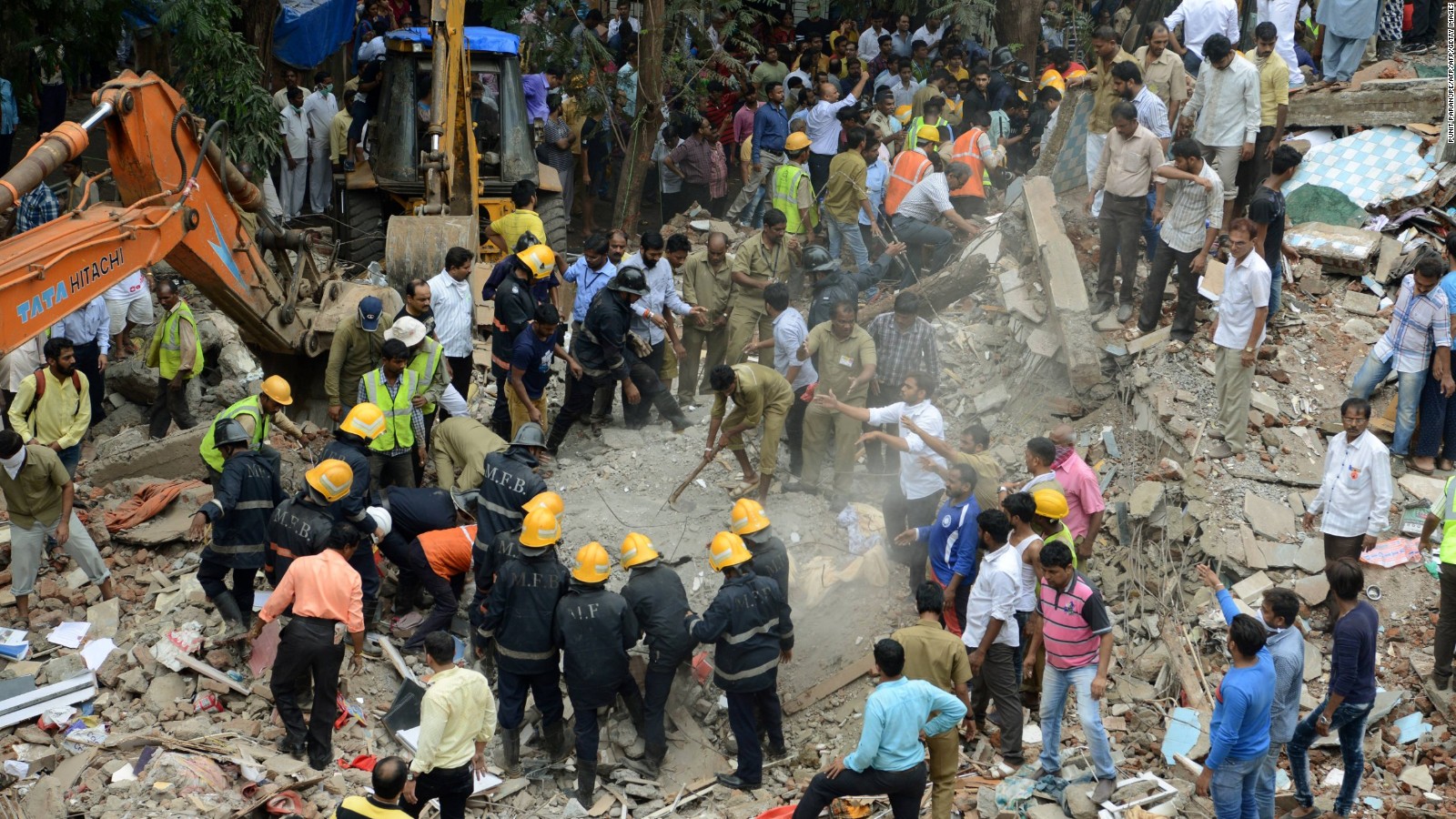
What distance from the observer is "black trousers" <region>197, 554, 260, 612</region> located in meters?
8.74

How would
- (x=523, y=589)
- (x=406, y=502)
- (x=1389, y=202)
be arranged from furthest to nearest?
(x=1389, y=202)
(x=406, y=502)
(x=523, y=589)

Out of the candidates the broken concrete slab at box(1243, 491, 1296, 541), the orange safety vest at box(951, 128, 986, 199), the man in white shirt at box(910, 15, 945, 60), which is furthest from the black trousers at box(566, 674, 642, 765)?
the man in white shirt at box(910, 15, 945, 60)

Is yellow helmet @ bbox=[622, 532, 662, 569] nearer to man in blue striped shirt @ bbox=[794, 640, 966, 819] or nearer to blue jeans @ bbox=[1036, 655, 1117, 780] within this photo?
man in blue striped shirt @ bbox=[794, 640, 966, 819]

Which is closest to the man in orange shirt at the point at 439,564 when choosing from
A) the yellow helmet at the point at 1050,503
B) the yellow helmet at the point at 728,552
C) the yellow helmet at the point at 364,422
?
the yellow helmet at the point at 364,422

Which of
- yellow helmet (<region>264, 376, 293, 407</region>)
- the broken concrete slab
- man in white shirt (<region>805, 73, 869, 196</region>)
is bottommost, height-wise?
the broken concrete slab

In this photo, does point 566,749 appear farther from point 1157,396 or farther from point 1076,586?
point 1157,396

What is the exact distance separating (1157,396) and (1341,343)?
1770 mm

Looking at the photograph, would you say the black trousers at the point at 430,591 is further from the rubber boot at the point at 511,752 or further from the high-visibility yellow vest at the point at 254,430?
the high-visibility yellow vest at the point at 254,430

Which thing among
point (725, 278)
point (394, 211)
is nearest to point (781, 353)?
point (725, 278)

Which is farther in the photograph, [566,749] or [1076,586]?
[566,749]

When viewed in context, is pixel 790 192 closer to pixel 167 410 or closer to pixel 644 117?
pixel 644 117

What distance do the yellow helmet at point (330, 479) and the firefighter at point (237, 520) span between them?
0.69 metres

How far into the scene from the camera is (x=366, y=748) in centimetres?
829

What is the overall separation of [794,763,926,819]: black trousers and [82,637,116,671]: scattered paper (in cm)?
490
